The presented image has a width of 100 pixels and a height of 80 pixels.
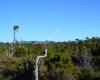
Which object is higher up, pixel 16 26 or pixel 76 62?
pixel 16 26

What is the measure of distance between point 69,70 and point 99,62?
231 inches

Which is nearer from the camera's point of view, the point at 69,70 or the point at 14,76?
the point at 69,70

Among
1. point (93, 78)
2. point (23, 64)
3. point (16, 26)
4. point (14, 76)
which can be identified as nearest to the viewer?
point (93, 78)

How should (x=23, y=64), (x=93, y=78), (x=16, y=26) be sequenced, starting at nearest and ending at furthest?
(x=93, y=78), (x=23, y=64), (x=16, y=26)

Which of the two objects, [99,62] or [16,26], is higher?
[16,26]

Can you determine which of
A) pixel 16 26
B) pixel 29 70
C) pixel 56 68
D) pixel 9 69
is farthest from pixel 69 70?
pixel 16 26

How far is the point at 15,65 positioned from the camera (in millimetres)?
36156

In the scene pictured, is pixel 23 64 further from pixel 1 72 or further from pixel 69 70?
pixel 69 70

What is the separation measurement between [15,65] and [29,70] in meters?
2.97

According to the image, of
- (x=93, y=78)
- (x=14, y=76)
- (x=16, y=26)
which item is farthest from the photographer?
(x=16, y=26)

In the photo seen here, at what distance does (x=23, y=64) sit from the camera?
3547 cm

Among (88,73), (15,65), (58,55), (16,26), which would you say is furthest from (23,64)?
(16,26)

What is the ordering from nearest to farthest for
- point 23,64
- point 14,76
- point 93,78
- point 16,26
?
point 93,78 → point 14,76 → point 23,64 → point 16,26

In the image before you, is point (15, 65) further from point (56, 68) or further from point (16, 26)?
point (16, 26)
